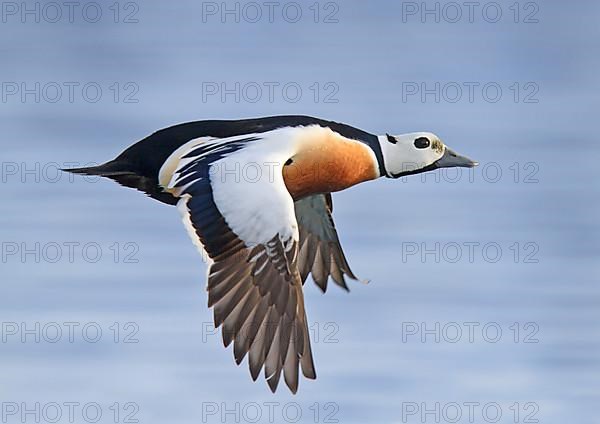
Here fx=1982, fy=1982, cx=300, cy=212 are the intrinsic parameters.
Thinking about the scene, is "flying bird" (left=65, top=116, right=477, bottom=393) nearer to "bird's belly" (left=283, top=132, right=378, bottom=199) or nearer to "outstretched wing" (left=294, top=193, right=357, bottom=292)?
"bird's belly" (left=283, top=132, right=378, bottom=199)

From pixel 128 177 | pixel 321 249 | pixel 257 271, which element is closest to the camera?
pixel 257 271

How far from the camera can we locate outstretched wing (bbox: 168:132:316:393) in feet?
53.5

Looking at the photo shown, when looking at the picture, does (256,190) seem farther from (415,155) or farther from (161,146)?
(415,155)

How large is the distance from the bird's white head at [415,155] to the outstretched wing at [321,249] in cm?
160

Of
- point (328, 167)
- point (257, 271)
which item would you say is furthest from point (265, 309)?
point (328, 167)

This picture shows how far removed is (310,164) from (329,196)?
2.38 metres

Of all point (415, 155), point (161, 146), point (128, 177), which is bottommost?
point (128, 177)

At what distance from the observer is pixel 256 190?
648 inches

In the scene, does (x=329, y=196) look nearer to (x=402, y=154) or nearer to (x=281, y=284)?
(x=402, y=154)

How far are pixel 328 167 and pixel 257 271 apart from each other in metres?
1.57

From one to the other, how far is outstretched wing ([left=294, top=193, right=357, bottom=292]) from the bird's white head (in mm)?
1600

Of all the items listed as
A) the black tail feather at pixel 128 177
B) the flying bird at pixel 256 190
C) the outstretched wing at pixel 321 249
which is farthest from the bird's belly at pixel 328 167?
the outstretched wing at pixel 321 249

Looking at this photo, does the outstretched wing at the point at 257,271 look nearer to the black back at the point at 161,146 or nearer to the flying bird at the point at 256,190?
the flying bird at the point at 256,190

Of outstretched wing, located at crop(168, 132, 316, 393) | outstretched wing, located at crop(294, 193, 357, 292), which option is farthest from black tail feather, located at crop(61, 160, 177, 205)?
outstretched wing, located at crop(294, 193, 357, 292)
